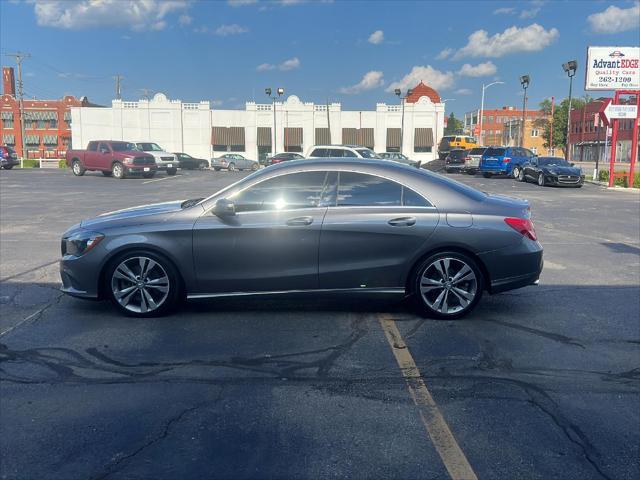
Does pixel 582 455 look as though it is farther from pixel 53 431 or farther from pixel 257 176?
pixel 257 176

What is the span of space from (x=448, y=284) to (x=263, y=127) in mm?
63180

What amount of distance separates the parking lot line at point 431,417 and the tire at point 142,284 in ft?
7.04

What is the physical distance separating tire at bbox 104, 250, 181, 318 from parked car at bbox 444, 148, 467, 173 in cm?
3650

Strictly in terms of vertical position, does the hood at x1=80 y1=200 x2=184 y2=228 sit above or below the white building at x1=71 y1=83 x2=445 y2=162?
below

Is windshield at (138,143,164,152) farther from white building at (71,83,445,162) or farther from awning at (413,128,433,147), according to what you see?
awning at (413,128,433,147)

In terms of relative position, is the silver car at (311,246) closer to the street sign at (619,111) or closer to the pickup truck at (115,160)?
the street sign at (619,111)

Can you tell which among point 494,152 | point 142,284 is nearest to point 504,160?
point 494,152

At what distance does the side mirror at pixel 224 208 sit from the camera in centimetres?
538

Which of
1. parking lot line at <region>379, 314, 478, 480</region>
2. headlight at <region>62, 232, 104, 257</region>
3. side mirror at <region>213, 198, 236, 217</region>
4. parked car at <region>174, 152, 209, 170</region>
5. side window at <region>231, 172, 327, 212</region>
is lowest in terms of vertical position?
parking lot line at <region>379, 314, 478, 480</region>

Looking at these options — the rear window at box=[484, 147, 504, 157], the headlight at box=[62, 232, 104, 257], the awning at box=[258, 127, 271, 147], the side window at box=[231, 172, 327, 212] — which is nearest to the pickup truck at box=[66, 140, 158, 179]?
the rear window at box=[484, 147, 504, 157]

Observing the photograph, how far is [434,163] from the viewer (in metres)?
48.5

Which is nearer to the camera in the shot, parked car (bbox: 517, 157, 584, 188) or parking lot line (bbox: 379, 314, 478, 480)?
parking lot line (bbox: 379, 314, 478, 480)

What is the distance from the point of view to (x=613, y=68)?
91.2 feet

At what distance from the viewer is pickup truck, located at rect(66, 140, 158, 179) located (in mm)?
29578
